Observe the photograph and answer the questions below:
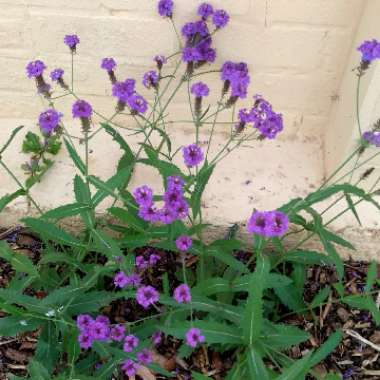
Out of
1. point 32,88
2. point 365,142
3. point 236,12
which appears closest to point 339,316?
point 365,142

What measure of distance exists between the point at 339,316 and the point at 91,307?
3.05ft

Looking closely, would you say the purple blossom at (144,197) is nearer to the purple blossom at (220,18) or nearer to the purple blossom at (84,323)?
the purple blossom at (84,323)

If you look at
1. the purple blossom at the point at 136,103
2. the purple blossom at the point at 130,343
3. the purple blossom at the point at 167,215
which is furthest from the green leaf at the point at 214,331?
the purple blossom at the point at 136,103

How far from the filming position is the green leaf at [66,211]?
1.43 metres

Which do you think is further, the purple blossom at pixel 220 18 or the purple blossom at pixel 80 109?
the purple blossom at pixel 220 18

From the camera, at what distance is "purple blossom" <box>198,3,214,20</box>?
5.78ft

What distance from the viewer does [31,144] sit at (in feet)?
6.81

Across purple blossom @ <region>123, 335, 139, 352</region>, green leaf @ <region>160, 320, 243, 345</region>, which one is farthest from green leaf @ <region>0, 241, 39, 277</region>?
green leaf @ <region>160, 320, 243, 345</region>

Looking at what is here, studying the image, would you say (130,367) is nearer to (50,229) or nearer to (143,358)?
(143,358)

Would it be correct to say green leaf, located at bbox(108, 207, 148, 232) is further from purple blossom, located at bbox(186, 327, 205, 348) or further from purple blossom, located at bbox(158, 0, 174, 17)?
purple blossom, located at bbox(158, 0, 174, 17)

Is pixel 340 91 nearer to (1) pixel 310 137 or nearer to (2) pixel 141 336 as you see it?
(1) pixel 310 137

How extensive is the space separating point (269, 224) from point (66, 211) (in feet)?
2.02

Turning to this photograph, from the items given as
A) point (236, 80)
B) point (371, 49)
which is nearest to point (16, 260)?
point (236, 80)

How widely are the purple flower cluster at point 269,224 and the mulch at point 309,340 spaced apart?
0.65 metres
